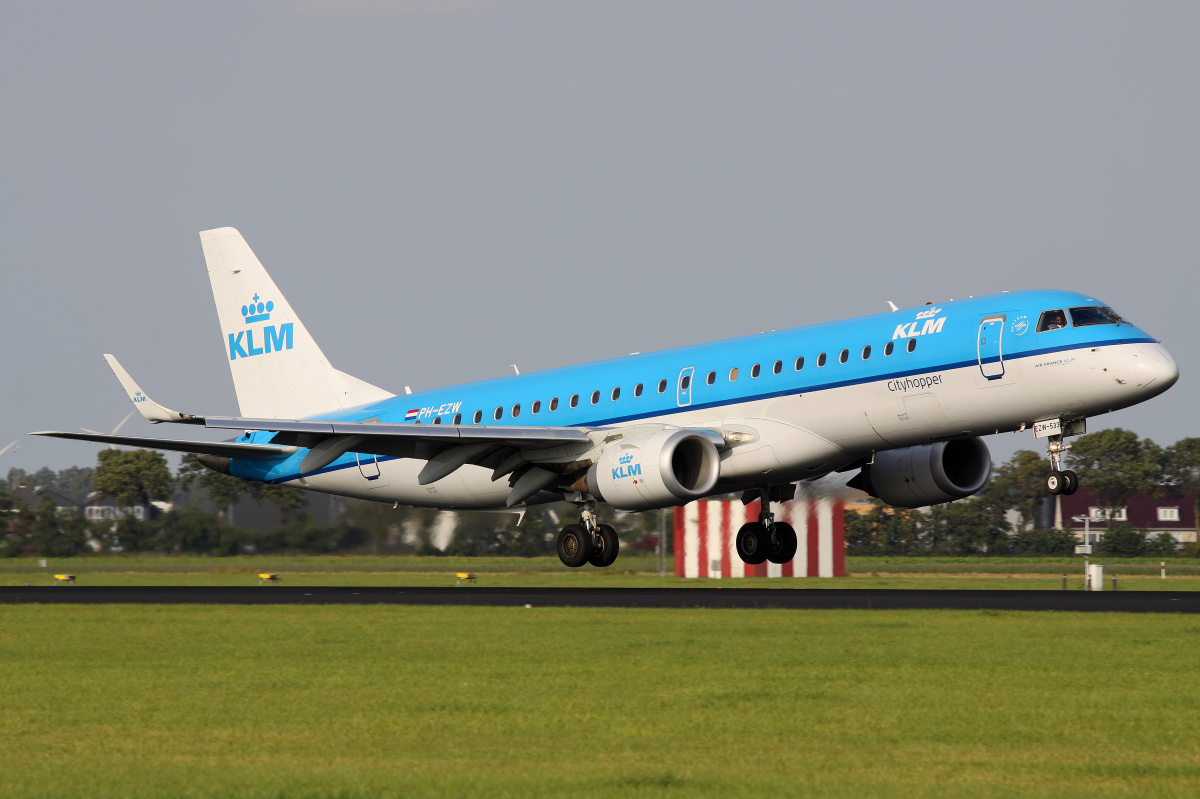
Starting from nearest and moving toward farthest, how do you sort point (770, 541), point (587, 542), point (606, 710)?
1. point (606, 710)
2. point (587, 542)
3. point (770, 541)

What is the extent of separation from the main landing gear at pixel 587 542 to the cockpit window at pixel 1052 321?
1140 centimetres

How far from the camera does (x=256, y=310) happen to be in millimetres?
42125

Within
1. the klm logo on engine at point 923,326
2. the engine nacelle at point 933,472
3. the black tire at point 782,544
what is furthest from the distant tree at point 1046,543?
the klm logo on engine at point 923,326

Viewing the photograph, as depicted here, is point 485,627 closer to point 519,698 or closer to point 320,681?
point 320,681

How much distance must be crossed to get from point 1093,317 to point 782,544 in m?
10.8

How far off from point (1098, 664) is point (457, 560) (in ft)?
139

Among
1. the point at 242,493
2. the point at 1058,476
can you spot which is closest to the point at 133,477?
the point at 242,493

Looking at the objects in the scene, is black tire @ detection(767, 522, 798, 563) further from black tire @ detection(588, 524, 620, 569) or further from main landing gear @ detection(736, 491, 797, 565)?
black tire @ detection(588, 524, 620, 569)

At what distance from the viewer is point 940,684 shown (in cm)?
1689

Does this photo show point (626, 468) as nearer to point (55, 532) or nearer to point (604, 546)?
point (604, 546)

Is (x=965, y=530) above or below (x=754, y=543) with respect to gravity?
above

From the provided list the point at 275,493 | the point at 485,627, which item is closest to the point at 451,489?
the point at 485,627

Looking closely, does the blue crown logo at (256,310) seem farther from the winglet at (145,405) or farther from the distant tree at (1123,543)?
the distant tree at (1123,543)

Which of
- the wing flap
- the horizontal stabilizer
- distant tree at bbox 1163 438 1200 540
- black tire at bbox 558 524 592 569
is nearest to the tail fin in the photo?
the horizontal stabilizer
